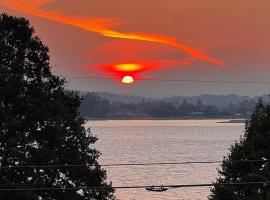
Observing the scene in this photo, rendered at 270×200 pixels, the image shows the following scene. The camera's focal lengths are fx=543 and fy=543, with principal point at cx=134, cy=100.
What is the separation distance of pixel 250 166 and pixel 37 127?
13.5 meters

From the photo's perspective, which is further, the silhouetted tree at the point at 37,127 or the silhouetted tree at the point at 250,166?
the silhouetted tree at the point at 250,166

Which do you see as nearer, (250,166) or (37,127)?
(37,127)

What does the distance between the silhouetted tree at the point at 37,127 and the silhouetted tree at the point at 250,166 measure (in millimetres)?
7845

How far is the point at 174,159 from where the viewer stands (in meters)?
136

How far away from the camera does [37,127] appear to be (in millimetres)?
30391

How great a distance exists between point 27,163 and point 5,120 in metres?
2.64

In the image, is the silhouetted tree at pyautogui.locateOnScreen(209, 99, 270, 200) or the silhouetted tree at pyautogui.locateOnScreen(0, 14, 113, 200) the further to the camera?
the silhouetted tree at pyautogui.locateOnScreen(209, 99, 270, 200)

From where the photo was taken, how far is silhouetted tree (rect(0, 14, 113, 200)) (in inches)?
1129

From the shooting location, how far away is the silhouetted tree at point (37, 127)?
28.7m

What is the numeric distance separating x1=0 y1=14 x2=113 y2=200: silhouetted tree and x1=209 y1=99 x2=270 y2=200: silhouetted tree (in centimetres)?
784

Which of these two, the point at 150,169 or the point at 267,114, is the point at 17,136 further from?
the point at 150,169

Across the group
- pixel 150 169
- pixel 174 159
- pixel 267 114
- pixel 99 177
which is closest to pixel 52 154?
pixel 99 177

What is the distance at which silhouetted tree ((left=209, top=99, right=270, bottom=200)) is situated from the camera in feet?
107

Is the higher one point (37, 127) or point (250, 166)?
point (37, 127)
